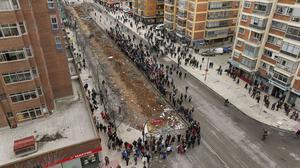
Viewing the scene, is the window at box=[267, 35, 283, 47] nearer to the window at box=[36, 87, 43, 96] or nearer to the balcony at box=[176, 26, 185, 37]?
the balcony at box=[176, 26, 185, 37]

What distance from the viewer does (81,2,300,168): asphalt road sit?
81.5 feet

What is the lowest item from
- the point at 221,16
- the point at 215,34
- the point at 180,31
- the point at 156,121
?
the point at 156,121

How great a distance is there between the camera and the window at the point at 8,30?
20.8 meters

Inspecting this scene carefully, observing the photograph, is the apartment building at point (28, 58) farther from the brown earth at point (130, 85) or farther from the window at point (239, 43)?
the window at point (239, 43)

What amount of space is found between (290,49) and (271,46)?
384 cm

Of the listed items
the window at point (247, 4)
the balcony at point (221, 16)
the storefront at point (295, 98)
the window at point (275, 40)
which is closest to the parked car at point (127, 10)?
the balcony at point (221, 16)

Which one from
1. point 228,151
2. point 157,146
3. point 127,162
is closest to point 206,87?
point 228,151

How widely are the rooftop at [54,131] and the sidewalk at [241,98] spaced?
22.4 meters

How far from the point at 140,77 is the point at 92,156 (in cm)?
2099

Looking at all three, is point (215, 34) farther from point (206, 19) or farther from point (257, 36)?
point (257, 36)

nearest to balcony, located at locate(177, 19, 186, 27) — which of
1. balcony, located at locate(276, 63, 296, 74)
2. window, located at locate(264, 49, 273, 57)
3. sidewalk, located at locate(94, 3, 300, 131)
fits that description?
sidewalk, located at locate(94, 3, 300, 131)

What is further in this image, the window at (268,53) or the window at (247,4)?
the window at (247,4)

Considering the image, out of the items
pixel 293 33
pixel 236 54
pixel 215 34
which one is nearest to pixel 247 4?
pixel 236 54

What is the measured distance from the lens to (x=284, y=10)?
107ft
